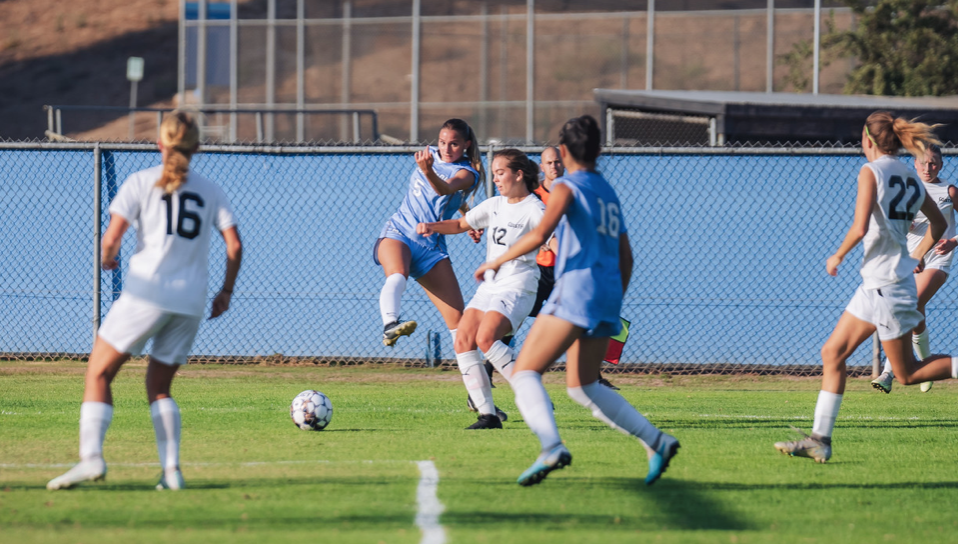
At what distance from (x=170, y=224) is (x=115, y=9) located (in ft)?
188

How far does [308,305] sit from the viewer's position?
1197cm

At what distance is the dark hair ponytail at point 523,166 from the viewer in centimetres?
714

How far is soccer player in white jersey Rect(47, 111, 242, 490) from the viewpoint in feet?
15.8

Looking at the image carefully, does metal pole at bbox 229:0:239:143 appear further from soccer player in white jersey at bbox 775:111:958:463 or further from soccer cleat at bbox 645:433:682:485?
soccer cleat at bbox 645:433:682:485

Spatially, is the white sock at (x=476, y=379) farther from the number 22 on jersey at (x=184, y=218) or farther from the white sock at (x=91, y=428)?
the white sock at (x=91, y=428)

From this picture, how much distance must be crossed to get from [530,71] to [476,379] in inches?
893

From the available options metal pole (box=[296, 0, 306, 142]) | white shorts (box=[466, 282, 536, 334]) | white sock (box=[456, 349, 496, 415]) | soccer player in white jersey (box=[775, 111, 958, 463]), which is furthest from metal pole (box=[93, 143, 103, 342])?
metal pole (box=[296, 0, 306, 142])

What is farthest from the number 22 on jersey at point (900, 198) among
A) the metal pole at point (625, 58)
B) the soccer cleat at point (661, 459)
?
the metal pole at point (625, 58)

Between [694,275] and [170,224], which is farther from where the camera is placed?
[694,275]

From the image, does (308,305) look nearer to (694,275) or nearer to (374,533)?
(694,275)

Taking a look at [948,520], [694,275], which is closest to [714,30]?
[694,275]

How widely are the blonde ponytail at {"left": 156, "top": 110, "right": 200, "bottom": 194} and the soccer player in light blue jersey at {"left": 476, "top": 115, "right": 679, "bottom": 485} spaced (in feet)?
4.93

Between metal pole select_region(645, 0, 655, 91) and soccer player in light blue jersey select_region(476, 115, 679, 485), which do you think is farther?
metal pole select_region(645, 0, 655, 91)

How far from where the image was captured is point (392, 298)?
7.33 meters
